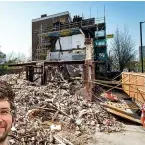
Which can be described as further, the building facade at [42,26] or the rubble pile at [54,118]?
the building facade at [42,26]

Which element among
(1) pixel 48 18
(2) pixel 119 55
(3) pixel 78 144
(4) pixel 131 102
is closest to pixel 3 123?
(3) pixel 78 144

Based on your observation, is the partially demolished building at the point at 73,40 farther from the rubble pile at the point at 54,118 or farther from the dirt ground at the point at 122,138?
the dirt ground at the point at 122,138

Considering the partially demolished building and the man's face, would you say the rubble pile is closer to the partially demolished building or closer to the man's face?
the man's face

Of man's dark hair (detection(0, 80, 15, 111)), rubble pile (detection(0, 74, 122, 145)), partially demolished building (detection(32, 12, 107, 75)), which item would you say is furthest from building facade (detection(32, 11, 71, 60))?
man's dark hair (detection(0, 80, 15, 111))

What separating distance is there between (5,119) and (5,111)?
0.21 ft

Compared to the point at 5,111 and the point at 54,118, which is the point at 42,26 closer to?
the point at 54,118

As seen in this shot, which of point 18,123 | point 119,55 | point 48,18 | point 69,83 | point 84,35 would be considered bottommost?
point 18,123

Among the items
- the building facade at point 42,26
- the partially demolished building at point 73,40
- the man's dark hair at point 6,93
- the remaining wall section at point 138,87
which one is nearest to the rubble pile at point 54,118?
the remaining wall section at point 138,87

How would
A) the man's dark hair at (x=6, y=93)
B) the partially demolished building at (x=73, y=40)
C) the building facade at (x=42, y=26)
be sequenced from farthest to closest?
the building facade at (x=42, y=26), the partially demolished building at (x=73, y=40), the man's dark hair at (x=6, y=93)

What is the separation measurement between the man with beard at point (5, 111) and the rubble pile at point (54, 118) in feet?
21.0

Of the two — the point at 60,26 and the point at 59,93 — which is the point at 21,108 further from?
the point at 60,26

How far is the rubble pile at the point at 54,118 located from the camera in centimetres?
895

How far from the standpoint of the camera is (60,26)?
35469 mm

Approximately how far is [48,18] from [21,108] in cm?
3273
